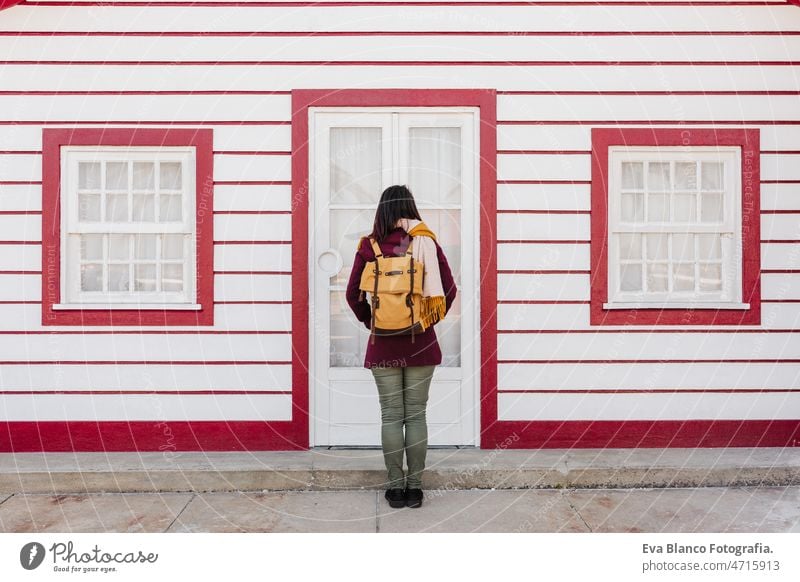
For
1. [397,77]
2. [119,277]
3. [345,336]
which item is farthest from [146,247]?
[397,77]

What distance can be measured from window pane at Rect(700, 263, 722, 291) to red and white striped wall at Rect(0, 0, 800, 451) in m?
0.31

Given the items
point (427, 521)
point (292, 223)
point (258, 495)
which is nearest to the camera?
point (427, 521)

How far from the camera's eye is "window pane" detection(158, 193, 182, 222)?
19.9 ft

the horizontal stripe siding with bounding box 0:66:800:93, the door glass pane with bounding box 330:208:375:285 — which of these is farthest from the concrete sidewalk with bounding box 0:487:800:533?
the horizontal stripe siding with bounding box 0:66:800:93

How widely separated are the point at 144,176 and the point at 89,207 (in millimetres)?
456

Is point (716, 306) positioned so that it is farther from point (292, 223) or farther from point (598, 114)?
point (292, 223)

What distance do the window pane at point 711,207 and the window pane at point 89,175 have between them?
441 cm

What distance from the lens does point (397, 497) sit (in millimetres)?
5105

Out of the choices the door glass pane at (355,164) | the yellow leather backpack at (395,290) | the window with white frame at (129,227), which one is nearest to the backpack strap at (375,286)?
the yellow leather backpack at (395,290)

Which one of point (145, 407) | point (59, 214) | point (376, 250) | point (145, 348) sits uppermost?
point (59, 214)

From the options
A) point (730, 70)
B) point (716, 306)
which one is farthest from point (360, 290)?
point (730, 70)

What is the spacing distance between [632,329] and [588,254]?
63cm

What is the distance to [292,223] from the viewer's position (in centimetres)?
598

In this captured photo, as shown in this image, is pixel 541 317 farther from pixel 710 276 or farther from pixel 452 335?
pixel 710 276
